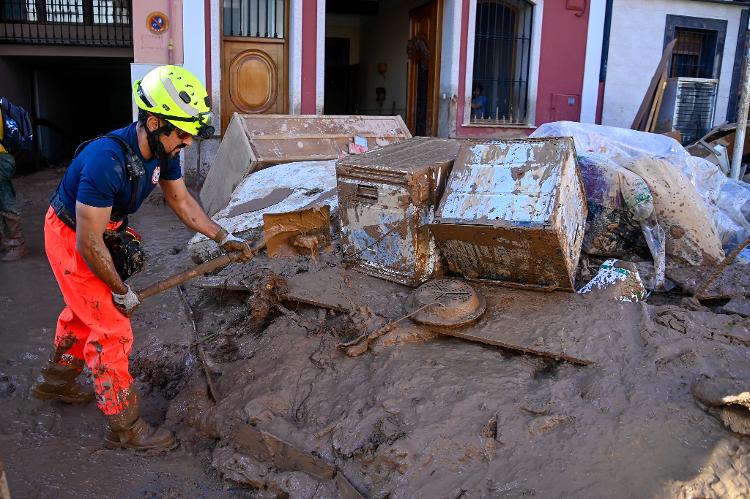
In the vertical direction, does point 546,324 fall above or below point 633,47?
below

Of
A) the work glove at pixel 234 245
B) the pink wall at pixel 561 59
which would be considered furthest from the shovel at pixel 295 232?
the pink wall at pixel 561 59

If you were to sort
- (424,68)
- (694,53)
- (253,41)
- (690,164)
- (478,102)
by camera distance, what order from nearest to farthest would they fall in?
(690,164) < (253,41) < (478,102) < (424,68) < (694,53)

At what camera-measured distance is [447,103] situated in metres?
9.54

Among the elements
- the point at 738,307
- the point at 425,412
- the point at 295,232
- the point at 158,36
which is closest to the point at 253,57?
the point at 158,36

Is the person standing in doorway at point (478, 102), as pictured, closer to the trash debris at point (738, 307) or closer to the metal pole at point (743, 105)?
the metal pole at point (743, 105)

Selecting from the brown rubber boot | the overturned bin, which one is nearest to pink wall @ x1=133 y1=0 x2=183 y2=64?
the overturned bin

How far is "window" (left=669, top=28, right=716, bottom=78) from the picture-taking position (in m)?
11.2

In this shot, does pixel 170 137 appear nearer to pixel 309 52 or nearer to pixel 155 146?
pixel 155 146

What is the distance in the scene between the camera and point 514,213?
124 inches

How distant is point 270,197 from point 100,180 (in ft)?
8.25

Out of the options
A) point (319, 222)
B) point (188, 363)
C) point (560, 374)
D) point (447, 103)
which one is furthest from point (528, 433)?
point (447, 103)

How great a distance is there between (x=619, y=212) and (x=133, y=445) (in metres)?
3.25

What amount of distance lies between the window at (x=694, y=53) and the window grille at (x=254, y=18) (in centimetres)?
698

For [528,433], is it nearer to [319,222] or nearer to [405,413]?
[405,413]
